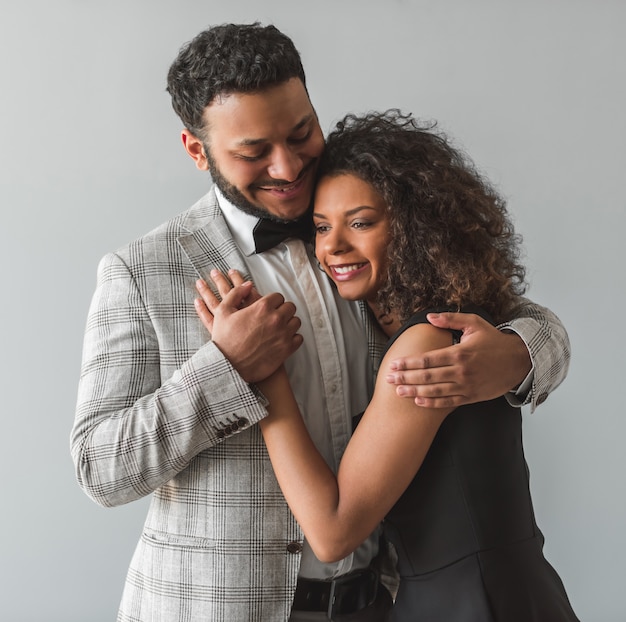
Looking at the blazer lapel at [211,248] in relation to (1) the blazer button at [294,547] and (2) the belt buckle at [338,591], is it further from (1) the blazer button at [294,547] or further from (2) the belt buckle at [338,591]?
(2) the belt buckle at [338,591]

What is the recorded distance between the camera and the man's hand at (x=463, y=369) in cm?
152

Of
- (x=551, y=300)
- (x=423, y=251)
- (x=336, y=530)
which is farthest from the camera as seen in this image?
(x=551, y=300)

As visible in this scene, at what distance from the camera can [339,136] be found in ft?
6.18

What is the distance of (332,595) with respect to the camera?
1818mm

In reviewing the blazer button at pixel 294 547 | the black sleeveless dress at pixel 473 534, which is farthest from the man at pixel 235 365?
the black sleeveless dress at pixel 473 534

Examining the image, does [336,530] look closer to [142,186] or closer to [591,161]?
[142,186]

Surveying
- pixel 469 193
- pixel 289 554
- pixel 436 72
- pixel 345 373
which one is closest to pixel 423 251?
pixel 469 193

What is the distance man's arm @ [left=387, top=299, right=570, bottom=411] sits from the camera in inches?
59.9

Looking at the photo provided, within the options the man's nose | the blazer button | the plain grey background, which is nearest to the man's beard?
the man's nose

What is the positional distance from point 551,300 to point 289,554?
180cm

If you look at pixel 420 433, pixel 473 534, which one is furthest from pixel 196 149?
pixel 473 534

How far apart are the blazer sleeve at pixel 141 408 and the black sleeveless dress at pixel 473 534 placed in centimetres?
38

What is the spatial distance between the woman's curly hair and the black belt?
613 millimetres

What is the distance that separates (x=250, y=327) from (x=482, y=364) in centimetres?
45
